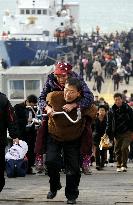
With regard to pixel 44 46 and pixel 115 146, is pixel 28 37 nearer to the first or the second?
pixel 44 46

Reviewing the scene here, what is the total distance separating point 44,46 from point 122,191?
1622 inches

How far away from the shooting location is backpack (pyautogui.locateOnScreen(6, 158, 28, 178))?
955 cm

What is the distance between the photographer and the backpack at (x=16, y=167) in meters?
9.55

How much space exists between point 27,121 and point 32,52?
123ft

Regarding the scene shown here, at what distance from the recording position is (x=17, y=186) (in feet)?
26.7

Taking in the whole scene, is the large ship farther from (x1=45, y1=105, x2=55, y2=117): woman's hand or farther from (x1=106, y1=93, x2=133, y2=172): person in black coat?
(x1=45, y1=105, x2=55, y2=117): woman's hand

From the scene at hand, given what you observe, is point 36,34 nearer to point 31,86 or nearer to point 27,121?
point 31,86

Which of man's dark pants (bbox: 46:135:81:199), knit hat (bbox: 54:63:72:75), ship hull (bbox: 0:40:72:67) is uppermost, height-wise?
knit hat (bbox: 54:63:72:75)

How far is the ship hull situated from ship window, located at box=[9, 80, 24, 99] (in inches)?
1153

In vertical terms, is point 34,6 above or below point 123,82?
above

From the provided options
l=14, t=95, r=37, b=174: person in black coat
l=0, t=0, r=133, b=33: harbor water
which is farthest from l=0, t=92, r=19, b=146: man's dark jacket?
l=0, t=0, r=133, b=33: harbor water

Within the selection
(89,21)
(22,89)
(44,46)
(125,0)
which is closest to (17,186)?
(22,89)

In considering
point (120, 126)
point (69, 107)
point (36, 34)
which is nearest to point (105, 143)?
point (120, 126)

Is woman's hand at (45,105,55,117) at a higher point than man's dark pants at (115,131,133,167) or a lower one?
higher
